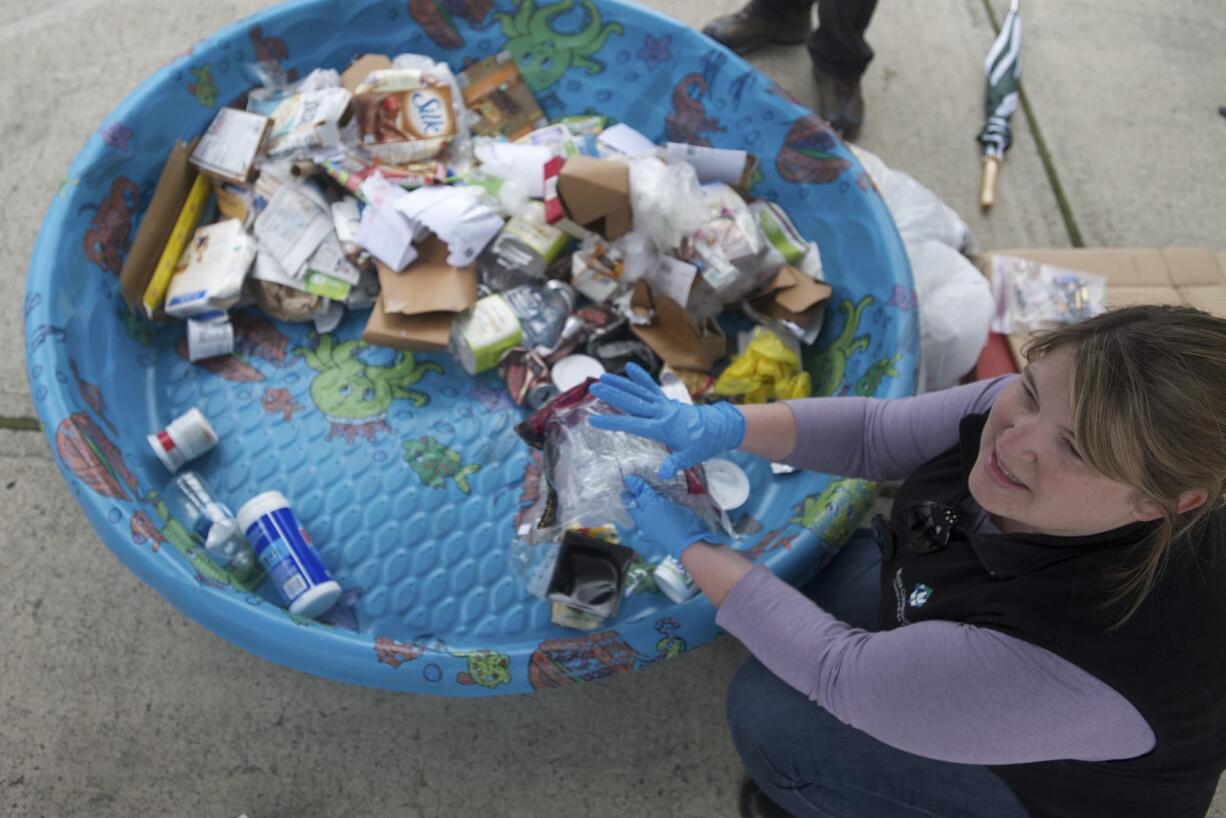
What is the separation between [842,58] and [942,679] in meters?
1.96

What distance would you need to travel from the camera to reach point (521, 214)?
1990mm

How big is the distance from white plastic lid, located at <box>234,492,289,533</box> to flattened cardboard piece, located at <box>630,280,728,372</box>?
818 millimetres

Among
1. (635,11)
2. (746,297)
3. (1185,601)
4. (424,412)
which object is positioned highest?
(635,11)

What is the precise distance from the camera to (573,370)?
1879 mm

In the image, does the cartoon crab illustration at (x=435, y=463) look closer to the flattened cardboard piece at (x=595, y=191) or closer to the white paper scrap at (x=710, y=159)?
the flattened cardboard piece at (x=595, y=191)

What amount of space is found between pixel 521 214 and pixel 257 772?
1.26m

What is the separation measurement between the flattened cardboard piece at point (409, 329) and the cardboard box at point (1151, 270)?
4.33 feet

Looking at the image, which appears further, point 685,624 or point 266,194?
point 266,194

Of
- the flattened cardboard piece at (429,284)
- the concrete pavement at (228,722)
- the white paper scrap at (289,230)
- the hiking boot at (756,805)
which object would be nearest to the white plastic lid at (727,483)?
the concrete pavement at (228,722)

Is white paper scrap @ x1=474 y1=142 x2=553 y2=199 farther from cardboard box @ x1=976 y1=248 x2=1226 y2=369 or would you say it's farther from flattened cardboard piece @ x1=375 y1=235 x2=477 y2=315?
cardboard box @ x1=976 y1=248 x2=1226 y2=369

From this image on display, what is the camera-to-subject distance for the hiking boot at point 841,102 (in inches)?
99.1

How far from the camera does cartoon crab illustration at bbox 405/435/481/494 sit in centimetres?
185

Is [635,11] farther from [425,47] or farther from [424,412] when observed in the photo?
[424,412]

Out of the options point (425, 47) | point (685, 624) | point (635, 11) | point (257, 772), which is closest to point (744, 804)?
point (685, 624)
